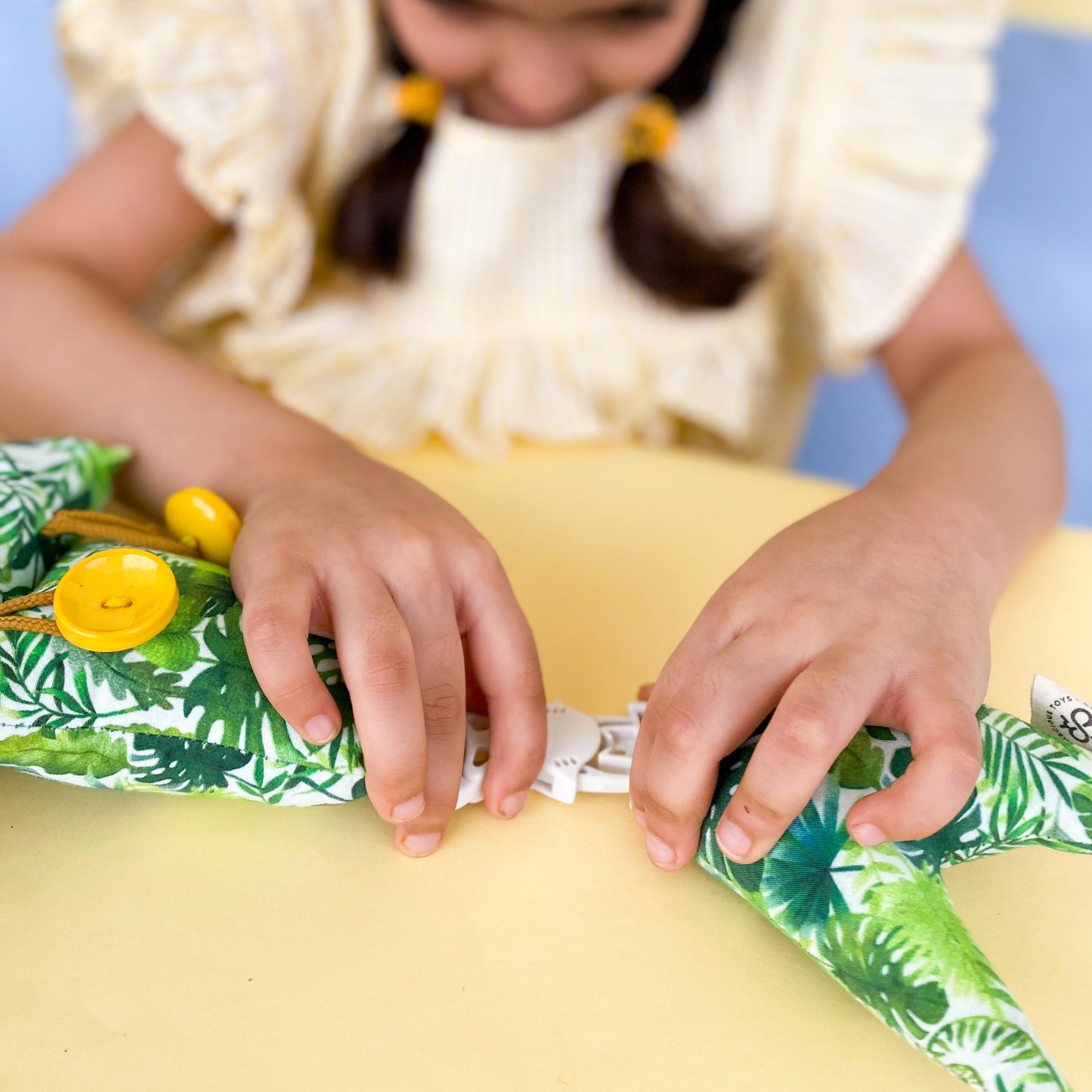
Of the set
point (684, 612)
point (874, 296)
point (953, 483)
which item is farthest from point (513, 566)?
point (874, 296)

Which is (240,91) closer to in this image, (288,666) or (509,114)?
(509,114)

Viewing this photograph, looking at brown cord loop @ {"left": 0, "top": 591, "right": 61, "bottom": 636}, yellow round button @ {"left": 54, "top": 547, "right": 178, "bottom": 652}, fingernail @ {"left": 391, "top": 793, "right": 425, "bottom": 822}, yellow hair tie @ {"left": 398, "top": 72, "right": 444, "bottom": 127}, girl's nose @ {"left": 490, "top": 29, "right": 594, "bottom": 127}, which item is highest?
girl's nose @ {"left": 490, "top": 29, "right": 594, "bottom": 127}

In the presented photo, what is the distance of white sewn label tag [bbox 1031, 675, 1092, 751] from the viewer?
31 centimetres

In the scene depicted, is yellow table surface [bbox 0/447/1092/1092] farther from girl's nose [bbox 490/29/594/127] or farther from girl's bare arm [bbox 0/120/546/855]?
girl's nose [bbox 490/29/594/127]

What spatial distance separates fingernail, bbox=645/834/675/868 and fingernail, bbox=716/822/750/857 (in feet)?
0.08

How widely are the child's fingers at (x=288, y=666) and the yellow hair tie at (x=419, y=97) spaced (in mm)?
358

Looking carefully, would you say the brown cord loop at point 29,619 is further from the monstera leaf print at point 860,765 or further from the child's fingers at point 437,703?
the monstera leaf print at point 860,765

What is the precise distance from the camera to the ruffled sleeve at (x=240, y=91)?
52 centimetres

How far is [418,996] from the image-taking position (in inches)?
11.0

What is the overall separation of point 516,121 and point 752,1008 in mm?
463

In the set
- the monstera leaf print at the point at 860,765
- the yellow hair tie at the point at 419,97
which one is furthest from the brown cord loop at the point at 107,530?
the yellow hair tie at the point at 419,97

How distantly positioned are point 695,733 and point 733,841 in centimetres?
3

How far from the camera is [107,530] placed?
1.12 ft

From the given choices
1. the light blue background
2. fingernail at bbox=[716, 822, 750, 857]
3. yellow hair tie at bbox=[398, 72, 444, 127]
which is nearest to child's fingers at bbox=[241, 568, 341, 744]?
fingernail at bbox=[716, 822, 750, 857]
